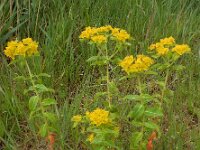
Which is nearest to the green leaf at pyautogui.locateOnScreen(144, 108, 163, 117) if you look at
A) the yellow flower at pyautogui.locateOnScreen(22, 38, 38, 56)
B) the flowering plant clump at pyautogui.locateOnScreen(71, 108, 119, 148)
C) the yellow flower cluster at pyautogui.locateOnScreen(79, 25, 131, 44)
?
the flowering plant clump at pyautogui.locateOnScreen(71, 108, 119, 148)

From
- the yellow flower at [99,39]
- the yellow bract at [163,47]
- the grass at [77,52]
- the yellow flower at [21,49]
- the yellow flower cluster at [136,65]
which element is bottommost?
the grass at [77,52]

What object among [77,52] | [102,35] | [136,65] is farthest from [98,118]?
[77,52]

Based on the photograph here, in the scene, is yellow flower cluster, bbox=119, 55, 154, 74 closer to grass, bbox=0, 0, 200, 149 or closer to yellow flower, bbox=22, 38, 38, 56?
yellow flower, bbox=22, 38, 38, 56

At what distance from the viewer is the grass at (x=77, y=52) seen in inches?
76.1

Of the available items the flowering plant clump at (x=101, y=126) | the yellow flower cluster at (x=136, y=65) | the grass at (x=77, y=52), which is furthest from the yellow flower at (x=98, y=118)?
the grass at (x=77, y=52)

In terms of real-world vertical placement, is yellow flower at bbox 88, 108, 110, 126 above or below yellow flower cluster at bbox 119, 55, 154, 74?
below

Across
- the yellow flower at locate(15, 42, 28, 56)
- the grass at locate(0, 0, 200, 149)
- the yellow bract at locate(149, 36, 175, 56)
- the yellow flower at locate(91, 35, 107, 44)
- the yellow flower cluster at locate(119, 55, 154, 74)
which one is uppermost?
the yellow flower at locate(91, 35, 107, 44)

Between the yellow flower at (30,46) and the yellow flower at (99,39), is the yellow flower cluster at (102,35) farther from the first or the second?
the yellow flower at (30,46)

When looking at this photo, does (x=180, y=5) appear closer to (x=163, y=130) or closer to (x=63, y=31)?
(x=63, y=31)

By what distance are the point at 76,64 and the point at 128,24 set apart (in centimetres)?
44

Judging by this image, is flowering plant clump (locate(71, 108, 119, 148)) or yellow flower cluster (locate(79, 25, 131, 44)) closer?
flowering plant clump (locate(71, 108, 119, 148))

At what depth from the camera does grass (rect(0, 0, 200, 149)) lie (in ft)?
6.35

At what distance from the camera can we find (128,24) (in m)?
2.60

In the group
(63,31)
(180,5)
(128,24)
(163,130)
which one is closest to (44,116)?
(163,130)
